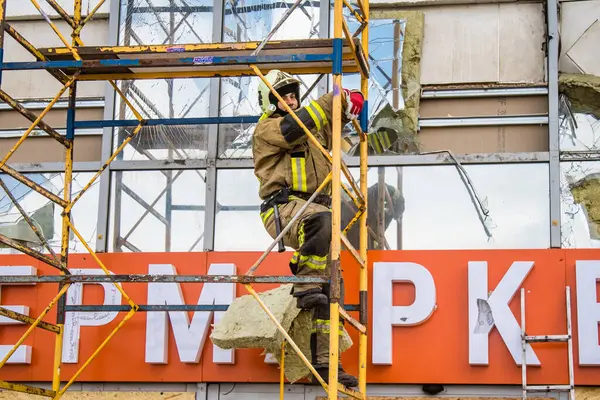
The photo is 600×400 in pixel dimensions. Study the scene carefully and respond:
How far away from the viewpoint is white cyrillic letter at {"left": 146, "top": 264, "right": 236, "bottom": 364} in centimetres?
973

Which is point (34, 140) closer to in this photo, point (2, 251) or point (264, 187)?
point (2, 251)

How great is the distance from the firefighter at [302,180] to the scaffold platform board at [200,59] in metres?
0.31

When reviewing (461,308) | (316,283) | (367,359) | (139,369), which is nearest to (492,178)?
(461,308)

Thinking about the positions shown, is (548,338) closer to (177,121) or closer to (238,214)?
(238,214)

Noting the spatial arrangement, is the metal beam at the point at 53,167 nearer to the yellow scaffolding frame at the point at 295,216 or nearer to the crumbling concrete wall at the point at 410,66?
the yellow scaffolding frame at the point at 295,216

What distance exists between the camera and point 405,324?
9508 mm

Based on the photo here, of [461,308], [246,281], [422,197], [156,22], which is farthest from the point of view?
[156,22]

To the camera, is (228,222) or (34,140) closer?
(228,222)

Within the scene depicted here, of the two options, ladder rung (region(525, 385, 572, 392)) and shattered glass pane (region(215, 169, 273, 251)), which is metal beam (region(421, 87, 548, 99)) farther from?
ladder rung (region(525, 385, 572, 392))

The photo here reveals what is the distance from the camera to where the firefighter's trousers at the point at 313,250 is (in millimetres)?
8250

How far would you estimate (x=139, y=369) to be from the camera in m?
9.83

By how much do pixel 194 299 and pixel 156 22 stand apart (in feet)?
9.54

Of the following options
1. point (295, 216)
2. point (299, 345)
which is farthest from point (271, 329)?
point (295, 216)

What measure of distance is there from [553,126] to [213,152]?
3201mm
